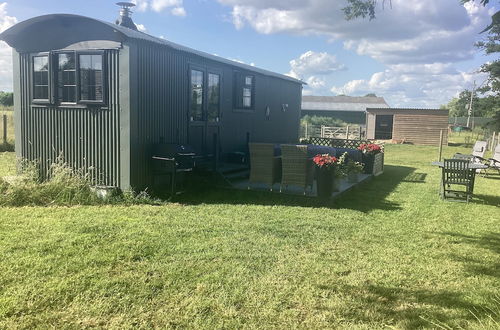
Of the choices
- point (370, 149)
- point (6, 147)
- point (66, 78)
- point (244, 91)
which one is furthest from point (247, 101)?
point (6, 147)

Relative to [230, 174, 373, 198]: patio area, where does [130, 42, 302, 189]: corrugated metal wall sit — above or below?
above

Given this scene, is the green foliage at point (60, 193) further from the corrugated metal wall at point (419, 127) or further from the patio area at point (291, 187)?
the corrugated metal wall at point (419, 127)

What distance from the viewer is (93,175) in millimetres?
7801

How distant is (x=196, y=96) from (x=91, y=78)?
2.28 m

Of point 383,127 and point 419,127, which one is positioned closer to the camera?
point 419,127

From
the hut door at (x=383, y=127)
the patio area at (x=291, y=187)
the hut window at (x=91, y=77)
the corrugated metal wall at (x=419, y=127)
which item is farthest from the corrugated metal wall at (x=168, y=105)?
the hut door at (x=383, y=127)

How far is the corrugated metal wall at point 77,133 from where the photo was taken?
7.45m

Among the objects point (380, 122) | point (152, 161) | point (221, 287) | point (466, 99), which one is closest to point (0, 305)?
point (221, 287)

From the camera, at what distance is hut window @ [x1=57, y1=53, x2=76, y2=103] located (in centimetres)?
774

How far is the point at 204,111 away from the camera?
31.1ft

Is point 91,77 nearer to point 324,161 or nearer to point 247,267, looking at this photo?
point 324,161

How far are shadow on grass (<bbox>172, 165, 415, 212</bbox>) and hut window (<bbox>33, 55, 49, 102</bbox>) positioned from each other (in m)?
3.24

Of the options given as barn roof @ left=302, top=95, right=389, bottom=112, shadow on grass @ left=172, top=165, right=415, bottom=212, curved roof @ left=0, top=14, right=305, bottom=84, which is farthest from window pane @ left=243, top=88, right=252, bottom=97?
barn roof @ left=302, top=95, right=389, bottom=112

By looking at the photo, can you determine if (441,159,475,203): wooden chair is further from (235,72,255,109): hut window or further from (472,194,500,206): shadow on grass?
(235,72,255,109): hut window
